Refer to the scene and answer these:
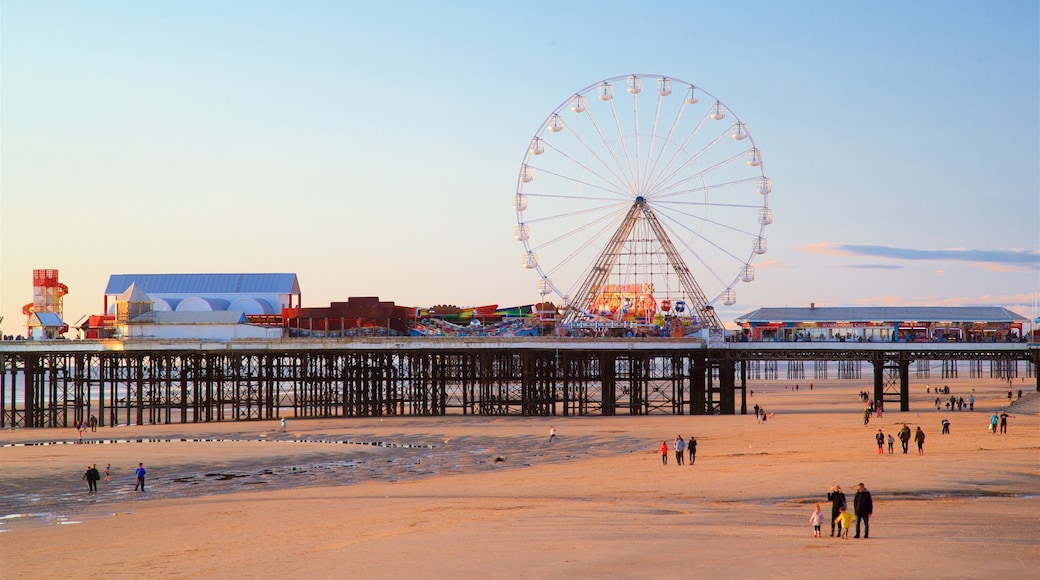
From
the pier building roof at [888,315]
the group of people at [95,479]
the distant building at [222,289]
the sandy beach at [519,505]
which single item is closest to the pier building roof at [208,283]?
the distant building at [222,289]

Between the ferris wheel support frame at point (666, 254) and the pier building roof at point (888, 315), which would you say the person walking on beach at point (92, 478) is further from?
the pier building roof at point (888, 315)

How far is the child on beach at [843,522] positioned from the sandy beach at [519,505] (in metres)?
0.26

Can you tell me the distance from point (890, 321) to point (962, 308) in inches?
240

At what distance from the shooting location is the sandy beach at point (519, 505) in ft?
50.6

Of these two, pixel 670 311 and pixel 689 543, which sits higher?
pixel 670 311

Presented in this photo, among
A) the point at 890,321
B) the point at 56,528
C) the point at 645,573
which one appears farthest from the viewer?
the point at 890,321

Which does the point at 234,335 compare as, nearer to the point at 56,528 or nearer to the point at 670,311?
the point at 670,311

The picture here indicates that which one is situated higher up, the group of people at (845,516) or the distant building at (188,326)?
the distant building at (188,326)

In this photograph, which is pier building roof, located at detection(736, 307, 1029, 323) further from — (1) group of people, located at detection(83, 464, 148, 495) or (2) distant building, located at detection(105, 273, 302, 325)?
(1) group of people, located at detection(83, 464, 148, 495)

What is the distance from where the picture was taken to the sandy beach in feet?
50.6

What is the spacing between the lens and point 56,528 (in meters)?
20.5

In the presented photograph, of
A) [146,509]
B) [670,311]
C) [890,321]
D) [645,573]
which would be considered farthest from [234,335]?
[645,573]

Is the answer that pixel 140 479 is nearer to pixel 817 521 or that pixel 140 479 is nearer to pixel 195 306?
pixel 817 521

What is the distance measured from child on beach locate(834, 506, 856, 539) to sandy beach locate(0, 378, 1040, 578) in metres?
0.26
